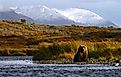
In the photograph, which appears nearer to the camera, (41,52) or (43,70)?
(43,70)

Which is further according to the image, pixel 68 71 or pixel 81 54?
pixel 81 54

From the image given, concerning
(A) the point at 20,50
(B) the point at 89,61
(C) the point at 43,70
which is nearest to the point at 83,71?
(C) the point at 43,70

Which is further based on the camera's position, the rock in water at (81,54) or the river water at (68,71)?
the rock in water at (81,54)

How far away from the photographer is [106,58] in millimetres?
74812

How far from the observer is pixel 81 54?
7262 centimetres

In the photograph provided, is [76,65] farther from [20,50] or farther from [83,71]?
[20,50]

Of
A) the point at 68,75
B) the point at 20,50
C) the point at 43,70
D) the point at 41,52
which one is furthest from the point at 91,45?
the point at 20,50

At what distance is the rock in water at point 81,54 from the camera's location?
72562 millimetres

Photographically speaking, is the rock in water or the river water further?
the rock in water

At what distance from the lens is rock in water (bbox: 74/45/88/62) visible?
72562 mm

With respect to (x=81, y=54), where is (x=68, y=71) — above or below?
below

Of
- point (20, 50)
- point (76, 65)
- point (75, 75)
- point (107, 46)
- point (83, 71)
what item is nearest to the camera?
point (75, 75)

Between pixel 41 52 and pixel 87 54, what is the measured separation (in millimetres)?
7737

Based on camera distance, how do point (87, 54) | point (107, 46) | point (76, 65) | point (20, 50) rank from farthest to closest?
point (20, 50) < point (107, 46) < point (87, 54) < point (76, 65)
